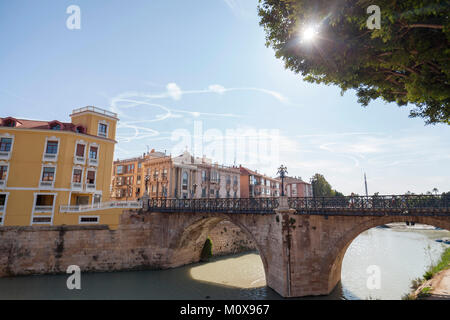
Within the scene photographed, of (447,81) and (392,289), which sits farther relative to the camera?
(392,289)

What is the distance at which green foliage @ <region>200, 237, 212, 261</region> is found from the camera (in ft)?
89.0

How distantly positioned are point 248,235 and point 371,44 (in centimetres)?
1540

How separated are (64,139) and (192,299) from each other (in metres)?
19.2

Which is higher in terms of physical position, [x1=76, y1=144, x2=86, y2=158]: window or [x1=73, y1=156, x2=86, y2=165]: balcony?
[x1=76, y1=144, x2=86, y2=158]: window

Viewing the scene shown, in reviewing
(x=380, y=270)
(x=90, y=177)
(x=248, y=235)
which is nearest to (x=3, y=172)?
(x=90, y=177)

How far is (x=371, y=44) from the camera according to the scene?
736 cm

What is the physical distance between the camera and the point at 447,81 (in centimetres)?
755

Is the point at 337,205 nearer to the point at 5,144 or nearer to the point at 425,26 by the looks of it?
the point at 425,26

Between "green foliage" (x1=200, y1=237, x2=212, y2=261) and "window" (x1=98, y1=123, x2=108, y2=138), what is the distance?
17.2m

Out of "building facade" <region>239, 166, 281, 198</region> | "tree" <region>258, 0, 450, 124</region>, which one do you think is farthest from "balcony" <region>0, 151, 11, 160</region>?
"building facade" <region>239, 166, 281, 198</region>

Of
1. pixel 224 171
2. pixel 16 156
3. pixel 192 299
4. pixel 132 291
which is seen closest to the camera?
pixel 192 299

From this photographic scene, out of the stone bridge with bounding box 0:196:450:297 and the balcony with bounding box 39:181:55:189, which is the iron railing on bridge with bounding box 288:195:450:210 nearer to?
the stone bridge with bounding box 0:196:450:297

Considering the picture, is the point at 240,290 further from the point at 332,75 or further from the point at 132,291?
the point at 332,75
